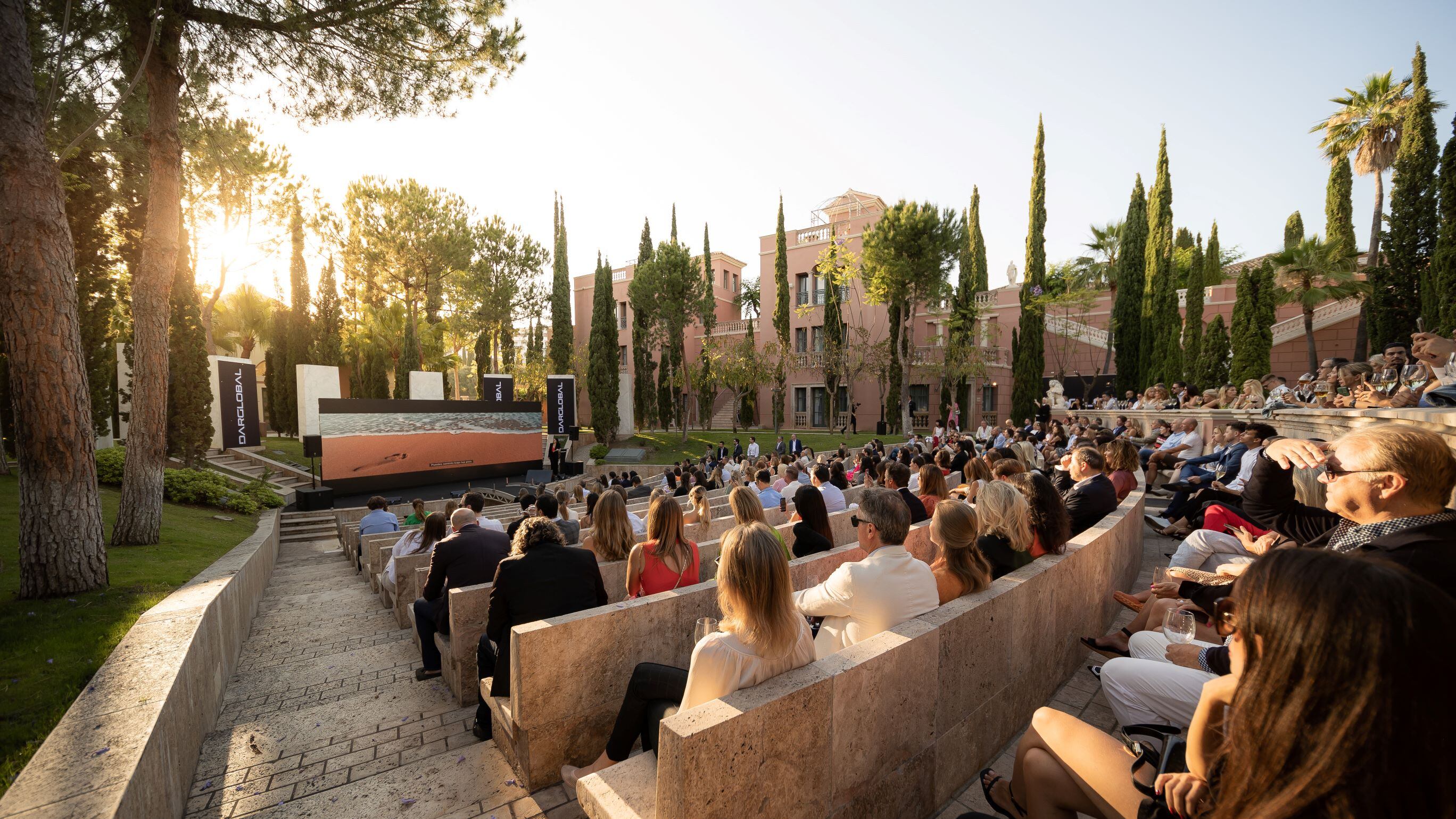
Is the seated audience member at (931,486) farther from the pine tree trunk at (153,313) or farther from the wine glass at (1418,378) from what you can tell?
the pine tree trunk at (153,313)

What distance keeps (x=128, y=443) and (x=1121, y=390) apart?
105 feet

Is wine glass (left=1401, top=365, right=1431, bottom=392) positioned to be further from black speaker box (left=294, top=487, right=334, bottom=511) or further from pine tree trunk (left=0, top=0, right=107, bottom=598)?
black speaker box (left=294, top=487, right=334, bottom=511)

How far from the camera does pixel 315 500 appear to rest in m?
15.0

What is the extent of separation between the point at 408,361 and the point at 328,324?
12.4 ft

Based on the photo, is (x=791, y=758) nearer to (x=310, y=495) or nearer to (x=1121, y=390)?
(x=310, y=495)

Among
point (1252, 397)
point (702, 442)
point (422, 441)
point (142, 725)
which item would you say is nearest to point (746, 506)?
point (142, 725)

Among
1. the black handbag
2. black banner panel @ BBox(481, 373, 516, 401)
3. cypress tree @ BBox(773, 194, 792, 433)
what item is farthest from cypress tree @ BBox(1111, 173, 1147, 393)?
the black handbag

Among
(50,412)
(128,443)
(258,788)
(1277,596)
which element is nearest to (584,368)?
(128,443)

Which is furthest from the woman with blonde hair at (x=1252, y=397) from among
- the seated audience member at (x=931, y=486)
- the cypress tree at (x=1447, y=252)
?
the seated audience member at (x=931, y=486)

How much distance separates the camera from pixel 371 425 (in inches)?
663

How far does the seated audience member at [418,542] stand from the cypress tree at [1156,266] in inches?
1071

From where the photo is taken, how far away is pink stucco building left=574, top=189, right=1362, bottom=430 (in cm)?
2797

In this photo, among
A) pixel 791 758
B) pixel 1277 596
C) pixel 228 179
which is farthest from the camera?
pixel 228 179

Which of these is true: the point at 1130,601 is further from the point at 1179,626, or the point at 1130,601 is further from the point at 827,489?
the point at 827,489
